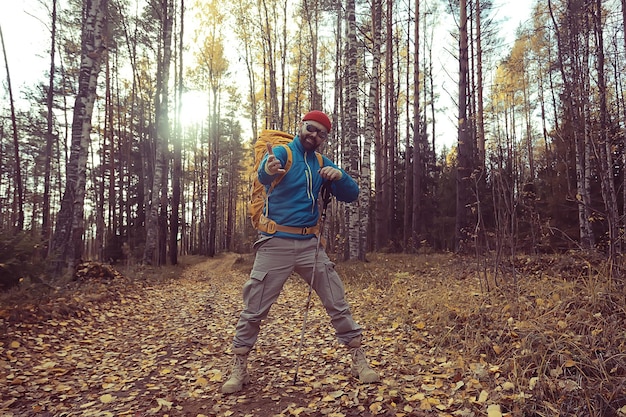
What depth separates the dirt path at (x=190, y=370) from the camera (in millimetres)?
2881

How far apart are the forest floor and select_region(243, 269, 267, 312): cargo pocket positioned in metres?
0.73

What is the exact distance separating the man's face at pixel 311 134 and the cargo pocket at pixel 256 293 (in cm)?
124

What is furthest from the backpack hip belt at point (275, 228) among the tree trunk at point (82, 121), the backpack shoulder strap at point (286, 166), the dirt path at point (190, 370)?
the tree trunk at point (82, 121)

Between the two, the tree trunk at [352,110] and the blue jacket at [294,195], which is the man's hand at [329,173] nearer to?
the blue jacket at [294,195]

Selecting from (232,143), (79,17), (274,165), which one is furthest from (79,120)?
(232,143)

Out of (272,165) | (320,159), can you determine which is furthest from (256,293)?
(320,159)

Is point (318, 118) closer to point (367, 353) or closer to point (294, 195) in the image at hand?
point (294, 195)

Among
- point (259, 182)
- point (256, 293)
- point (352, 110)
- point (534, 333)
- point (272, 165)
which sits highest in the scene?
point (352, 110)

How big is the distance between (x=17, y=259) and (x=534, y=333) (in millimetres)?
7082

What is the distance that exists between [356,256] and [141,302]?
245 inches

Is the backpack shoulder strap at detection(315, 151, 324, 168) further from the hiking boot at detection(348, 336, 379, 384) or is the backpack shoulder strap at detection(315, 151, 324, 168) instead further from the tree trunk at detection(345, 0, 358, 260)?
the tree trunk at detection(345, 0, 358, 260)

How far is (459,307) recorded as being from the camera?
467 centimetres

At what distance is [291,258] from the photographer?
10.6 feet

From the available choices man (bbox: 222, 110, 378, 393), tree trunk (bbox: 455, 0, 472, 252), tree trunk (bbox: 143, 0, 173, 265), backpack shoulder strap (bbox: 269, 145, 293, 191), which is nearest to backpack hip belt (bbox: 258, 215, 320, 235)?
man (bbox: 222, 110, 378, 393)
